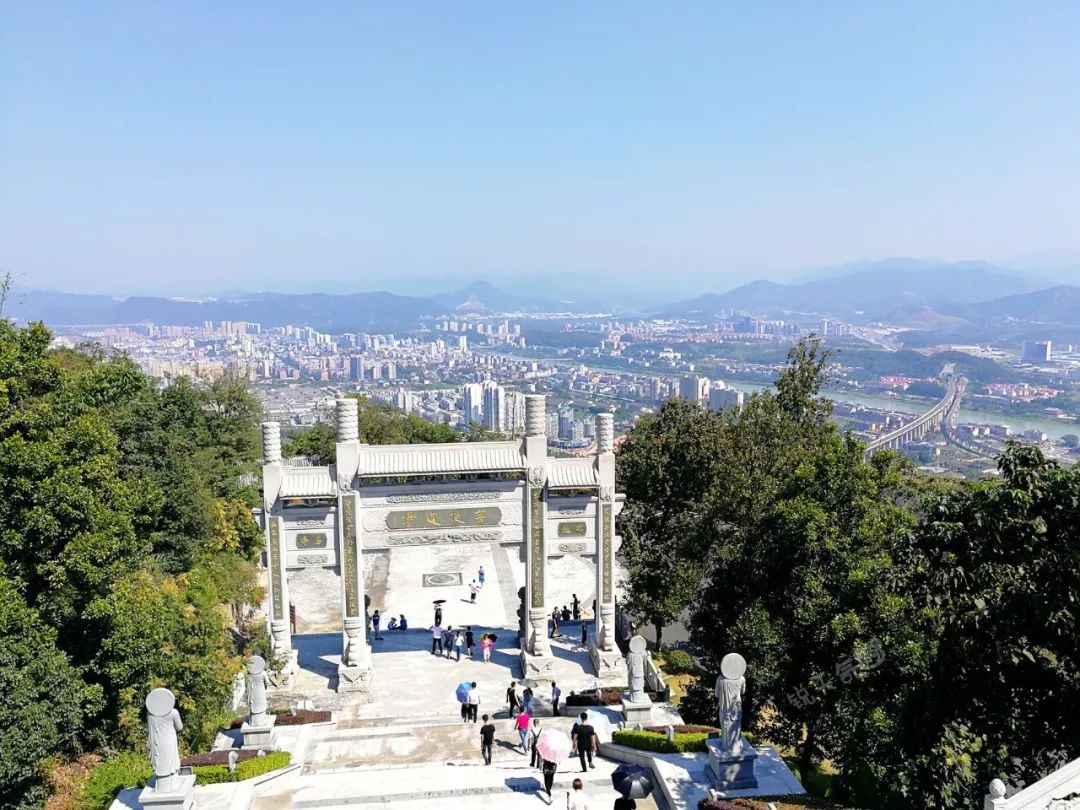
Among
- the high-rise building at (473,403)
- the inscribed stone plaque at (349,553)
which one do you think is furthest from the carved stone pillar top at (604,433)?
the high-rise building at (473,403)

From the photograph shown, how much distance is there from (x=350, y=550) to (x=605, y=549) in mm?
4248

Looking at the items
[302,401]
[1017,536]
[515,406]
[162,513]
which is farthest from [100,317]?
[1017,536]

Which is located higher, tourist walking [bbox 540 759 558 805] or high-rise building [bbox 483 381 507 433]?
tourist walking [bbox 540 759 558 805]

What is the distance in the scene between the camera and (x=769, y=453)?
16.6 meters

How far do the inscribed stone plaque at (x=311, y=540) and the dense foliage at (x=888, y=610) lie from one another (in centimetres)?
590

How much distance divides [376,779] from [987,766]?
6.82 metres

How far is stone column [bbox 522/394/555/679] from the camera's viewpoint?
1380 cm

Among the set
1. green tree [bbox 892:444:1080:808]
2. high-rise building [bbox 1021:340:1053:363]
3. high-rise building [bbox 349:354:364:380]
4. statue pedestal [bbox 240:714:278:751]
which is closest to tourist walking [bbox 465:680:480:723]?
statue pedestal [bbox 240:714:278:751]

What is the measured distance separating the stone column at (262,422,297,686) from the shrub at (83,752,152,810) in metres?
3.05

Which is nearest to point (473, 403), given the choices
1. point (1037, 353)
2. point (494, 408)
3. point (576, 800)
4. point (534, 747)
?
point (494, 408)

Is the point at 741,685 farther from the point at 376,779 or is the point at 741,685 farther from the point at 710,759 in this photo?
the point at 376,779

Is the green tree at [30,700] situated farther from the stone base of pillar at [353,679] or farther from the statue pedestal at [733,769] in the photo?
the statue pedestal at [733,769]

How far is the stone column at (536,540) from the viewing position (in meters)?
13.8

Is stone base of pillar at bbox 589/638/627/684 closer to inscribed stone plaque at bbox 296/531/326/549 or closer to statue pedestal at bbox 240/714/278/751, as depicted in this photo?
inscribed stone plaque at bbox 296/531/326/549
